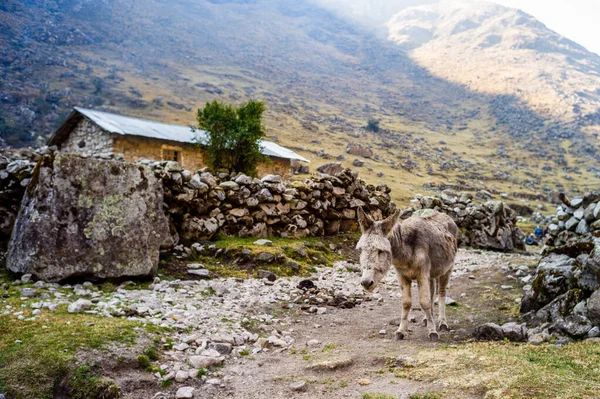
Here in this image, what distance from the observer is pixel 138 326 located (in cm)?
664

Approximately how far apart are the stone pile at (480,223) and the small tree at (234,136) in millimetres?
10764

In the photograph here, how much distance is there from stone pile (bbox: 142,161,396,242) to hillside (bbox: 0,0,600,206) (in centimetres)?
3109

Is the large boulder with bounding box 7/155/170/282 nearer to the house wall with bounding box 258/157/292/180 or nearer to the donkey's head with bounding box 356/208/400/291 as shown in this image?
the donkey's head with bounding box 356/208/400/291

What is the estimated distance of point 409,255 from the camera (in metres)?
7.08

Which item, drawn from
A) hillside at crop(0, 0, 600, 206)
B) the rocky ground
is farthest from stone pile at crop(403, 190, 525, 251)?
hillside at crop(0, 0, 600, 206)

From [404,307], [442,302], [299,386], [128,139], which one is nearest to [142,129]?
[128,139]

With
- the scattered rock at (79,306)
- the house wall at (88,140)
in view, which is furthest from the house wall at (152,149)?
the scattered rock at (79,306)

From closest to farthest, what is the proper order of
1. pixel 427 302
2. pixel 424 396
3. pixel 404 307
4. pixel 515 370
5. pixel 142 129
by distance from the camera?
pixel 424 396
pixel 515 370
pixel 427 302
pixel 404 307
pixel 142 129

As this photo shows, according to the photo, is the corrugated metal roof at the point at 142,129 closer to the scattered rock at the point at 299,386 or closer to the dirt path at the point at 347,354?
the dirt path at the point at 347,354

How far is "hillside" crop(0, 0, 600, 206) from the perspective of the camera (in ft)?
246

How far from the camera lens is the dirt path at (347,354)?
4957 millimetres

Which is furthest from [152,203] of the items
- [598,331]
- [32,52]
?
[32,52]

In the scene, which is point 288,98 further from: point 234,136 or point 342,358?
point 342,358

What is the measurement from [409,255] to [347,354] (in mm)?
2119
